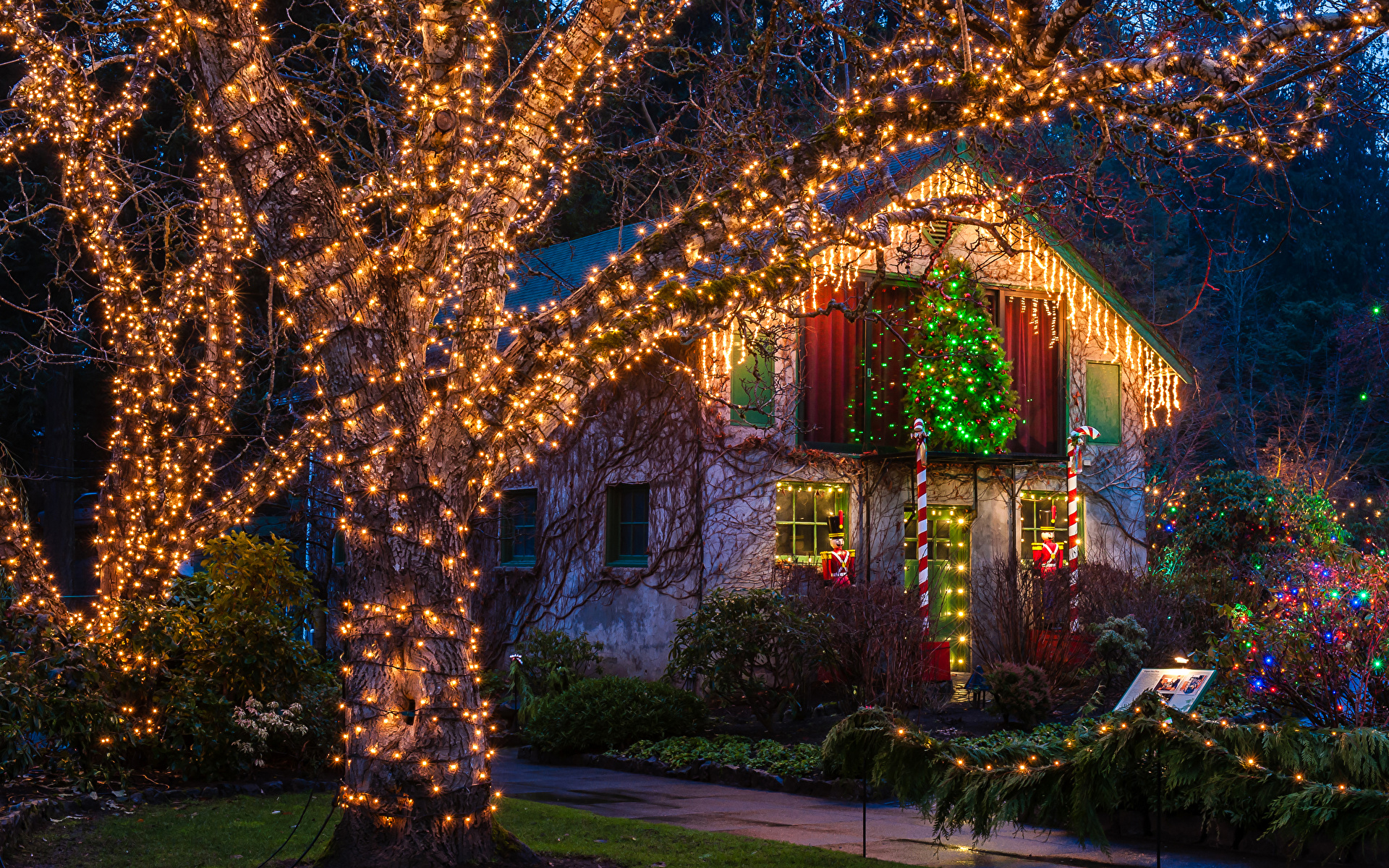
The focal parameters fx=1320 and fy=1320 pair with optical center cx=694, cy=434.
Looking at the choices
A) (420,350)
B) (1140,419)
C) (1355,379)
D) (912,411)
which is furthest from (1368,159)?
(420,350)

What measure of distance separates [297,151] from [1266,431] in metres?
35.0

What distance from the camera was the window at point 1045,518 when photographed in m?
18.9

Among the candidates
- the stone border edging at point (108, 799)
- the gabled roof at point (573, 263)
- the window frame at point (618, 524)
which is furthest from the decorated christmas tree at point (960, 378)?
the stone border edging at point (108, 799)

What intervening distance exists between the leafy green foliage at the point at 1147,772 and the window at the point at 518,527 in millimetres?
11529

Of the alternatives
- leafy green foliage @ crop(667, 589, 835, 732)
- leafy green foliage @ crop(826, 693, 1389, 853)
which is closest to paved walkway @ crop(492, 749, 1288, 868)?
leafy green foliage @ crop(826, 693, 1389, 853)

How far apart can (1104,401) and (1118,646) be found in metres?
6.53

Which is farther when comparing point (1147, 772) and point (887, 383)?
point (887, 383)

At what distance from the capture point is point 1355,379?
119 feet

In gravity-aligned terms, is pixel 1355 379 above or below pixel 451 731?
above

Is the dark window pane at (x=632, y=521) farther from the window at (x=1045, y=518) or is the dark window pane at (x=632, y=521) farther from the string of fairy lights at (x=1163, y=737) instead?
the string of fairy lights at (x=1163, y=737)

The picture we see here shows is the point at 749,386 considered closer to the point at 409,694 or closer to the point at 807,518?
the point at 807,518

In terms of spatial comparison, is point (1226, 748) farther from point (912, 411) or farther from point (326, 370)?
point (912, 411)

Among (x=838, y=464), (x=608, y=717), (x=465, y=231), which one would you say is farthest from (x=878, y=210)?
(x=465, y=231)

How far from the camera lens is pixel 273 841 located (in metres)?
8.41
